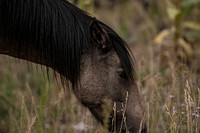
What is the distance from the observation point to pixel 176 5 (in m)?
5.79

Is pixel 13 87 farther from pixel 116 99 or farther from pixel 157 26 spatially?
pixel 157 26

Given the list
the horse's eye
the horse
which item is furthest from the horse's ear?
the horse's eye

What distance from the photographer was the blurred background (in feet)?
11.8

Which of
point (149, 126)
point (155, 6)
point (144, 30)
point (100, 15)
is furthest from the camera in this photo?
point (100, 15)

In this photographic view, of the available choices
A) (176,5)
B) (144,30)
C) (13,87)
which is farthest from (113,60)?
(144,30)

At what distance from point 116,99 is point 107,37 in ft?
1.40

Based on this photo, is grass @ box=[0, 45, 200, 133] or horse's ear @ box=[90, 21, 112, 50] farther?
grass @ box=[0, 45, 200, 133]

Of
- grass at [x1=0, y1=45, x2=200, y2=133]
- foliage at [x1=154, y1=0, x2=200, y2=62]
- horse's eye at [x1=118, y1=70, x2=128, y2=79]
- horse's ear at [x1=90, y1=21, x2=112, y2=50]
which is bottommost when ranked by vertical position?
grass at [x1=0, y1=45, x2=200, y2=133]

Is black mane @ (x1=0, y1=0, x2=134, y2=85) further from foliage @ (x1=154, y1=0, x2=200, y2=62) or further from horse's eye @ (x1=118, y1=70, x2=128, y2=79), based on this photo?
foliage @ (x1=154, y1=0, x2=200, y2=62)

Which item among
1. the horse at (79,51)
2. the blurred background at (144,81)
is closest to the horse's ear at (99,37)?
the horse at (79,51)

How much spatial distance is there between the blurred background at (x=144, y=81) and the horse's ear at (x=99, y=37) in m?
0.39

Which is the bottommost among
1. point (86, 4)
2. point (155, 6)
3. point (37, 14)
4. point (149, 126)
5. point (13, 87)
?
point (149, 126)

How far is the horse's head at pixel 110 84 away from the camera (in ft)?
11.0

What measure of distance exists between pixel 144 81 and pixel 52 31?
174 centimetres
